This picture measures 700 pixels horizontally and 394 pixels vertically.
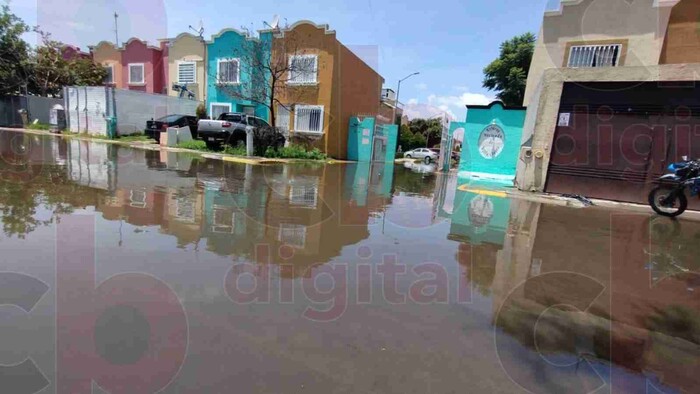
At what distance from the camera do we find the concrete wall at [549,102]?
10.4 m

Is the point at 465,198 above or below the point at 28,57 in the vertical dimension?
below

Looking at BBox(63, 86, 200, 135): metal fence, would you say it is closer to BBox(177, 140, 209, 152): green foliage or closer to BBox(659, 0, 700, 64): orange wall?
BBox(177, 140, 209, 152): green foliage

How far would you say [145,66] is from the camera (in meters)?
26.2

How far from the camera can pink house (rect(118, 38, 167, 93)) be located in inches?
1025

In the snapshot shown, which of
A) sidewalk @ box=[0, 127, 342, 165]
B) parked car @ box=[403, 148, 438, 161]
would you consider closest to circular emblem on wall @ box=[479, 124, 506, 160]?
sidewalk @ box=[0, 127, 342, 165]

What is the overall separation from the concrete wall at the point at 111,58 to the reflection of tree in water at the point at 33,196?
21.6 meters

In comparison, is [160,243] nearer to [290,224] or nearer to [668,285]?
[290,224]

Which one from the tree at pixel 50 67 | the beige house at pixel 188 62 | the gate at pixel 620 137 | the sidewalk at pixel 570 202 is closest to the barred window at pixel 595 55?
the gate at pixel 620 137

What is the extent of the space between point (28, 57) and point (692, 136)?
39783mm

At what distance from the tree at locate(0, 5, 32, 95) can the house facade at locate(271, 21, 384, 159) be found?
22.3 metres

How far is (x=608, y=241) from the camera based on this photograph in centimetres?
654

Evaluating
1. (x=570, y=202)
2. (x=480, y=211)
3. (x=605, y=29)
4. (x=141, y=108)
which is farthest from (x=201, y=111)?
(x=605, y=29)

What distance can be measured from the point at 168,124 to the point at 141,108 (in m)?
3.99

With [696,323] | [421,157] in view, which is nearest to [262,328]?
[696,323]
